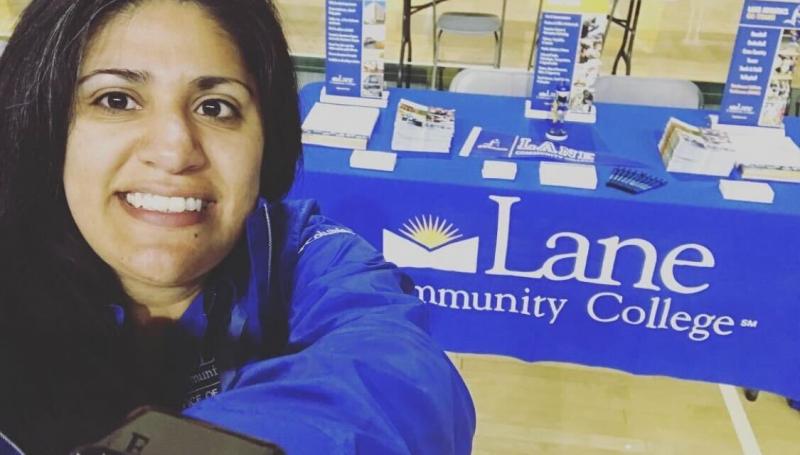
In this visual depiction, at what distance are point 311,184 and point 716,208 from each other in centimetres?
106

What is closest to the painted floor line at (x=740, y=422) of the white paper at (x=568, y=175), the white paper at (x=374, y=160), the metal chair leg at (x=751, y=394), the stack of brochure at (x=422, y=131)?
the metal chair leg at (x=751, y=394)

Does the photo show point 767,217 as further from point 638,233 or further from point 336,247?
point 336,247

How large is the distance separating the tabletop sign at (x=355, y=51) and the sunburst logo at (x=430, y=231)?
20.1 inches

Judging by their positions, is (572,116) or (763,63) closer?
(763,63)

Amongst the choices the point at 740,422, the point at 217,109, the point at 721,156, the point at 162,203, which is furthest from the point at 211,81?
the point at 740,422

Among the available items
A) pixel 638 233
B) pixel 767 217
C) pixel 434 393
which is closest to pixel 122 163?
pixel 434 393

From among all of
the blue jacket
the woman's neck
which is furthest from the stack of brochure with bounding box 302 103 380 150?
the woman's neck

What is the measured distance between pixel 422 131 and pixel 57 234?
1.36 metres

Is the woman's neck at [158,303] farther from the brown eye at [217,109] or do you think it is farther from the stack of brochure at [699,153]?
the stack of brochure at [699,153]

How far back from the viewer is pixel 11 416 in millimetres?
677

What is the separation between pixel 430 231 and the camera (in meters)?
1.97

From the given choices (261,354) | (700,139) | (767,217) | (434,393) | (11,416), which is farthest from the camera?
(700,139)

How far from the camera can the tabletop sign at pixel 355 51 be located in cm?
210

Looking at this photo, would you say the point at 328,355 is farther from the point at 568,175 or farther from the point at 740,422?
A: the point at 740,422
